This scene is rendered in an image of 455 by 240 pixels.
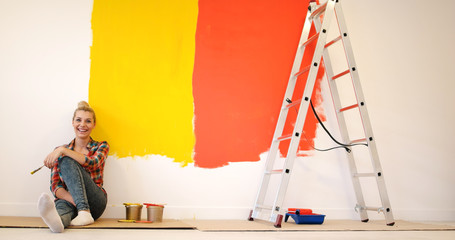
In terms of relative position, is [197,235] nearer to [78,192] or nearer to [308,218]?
[78,192]

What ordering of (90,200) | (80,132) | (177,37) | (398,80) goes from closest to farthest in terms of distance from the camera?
(90,200)
(80,132)
(177,37)
(398,80)

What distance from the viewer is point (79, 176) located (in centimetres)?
237

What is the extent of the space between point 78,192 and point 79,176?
9cm

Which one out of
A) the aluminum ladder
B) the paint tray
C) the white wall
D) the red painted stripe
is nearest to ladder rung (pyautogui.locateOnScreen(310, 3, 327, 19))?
the aluminum ladder

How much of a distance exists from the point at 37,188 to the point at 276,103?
1750 mm

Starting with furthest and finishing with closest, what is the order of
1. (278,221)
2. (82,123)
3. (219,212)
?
(219,212) < (82,123) < (278,221)

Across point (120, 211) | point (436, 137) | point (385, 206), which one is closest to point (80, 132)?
point (120, 211)

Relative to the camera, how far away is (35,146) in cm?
280

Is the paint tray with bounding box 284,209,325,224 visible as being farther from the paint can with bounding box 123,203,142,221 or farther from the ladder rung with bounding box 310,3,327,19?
the ladder rung with bounding box 310,3,327,19

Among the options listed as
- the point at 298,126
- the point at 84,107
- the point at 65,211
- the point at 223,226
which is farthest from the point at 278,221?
the point at 84,107

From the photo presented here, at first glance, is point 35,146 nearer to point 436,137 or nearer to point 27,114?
point 27,114

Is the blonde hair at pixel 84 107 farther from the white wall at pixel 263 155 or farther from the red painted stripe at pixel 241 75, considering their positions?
the red painted stripe at pixel 241 75

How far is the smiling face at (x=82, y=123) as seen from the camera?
267 centimetres

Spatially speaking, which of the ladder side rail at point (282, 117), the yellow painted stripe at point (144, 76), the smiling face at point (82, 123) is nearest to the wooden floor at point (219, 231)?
the ladder side rail at point (282, 117)
